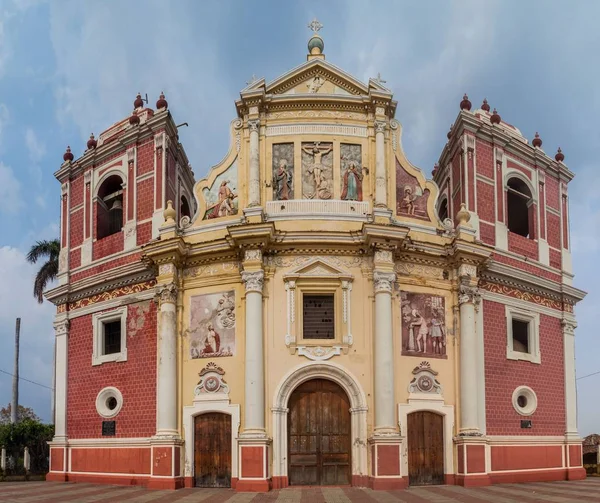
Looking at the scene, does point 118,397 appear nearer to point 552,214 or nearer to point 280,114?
point 280,114

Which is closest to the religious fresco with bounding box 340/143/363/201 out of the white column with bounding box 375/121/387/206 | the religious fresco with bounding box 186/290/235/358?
the white column with bounding box 375/121/387/206

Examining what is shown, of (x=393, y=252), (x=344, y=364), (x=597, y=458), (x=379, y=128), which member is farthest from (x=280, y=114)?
(x=597, y=458)

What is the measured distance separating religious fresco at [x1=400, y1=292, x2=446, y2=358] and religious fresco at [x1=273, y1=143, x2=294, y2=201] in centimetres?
474

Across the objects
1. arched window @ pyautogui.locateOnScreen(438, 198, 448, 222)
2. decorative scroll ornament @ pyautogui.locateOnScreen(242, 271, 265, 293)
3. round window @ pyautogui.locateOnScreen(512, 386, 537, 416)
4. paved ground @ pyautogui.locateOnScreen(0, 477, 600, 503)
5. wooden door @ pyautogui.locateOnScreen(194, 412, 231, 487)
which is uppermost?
arched window @ pyautogui.locateOnScreen(438, 198, 448, 222)

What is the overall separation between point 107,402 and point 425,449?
10667mm

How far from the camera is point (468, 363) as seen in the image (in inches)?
915

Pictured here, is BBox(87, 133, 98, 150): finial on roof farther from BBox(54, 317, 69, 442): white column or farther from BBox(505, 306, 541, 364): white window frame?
BBox(505, 306, 541, 364): white window frame

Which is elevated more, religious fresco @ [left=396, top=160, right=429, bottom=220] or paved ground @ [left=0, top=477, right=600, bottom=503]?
religious fresco @ [left=396, top=160, right=429, bottom=220]

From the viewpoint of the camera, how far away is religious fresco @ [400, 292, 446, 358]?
23.0 meters

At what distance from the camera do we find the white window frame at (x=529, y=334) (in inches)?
1003

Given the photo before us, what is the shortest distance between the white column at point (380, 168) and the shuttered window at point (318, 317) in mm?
3377

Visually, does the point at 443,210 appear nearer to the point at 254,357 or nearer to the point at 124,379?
the point at 254,357

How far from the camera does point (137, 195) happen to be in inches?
1041

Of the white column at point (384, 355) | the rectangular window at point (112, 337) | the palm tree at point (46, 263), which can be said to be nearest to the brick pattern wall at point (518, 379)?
the white column at point (384, 355)
